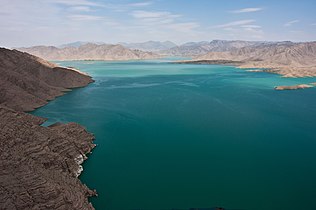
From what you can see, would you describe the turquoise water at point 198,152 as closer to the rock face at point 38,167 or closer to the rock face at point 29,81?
the rock face at point 38,167

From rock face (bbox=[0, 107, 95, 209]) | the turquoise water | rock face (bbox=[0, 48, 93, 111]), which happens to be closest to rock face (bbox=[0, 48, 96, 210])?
rock face (bbox=[0, 107, 95, 209])

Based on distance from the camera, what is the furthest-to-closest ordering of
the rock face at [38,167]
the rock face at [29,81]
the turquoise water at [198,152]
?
the rock face at [29,81] → the turquoise water at [198,152] → the rock face at [38,167]

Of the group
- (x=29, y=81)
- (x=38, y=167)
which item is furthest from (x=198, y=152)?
(x=29, y=81)

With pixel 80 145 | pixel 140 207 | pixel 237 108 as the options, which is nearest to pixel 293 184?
pixel 140 207

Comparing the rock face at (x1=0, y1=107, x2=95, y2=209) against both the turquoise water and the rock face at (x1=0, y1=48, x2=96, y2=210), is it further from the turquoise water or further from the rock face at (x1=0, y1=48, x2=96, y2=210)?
the turquoise water

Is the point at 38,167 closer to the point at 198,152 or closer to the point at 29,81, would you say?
the point at 198,152

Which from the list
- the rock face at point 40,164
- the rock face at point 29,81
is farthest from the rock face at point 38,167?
the rock face at point 29,81
